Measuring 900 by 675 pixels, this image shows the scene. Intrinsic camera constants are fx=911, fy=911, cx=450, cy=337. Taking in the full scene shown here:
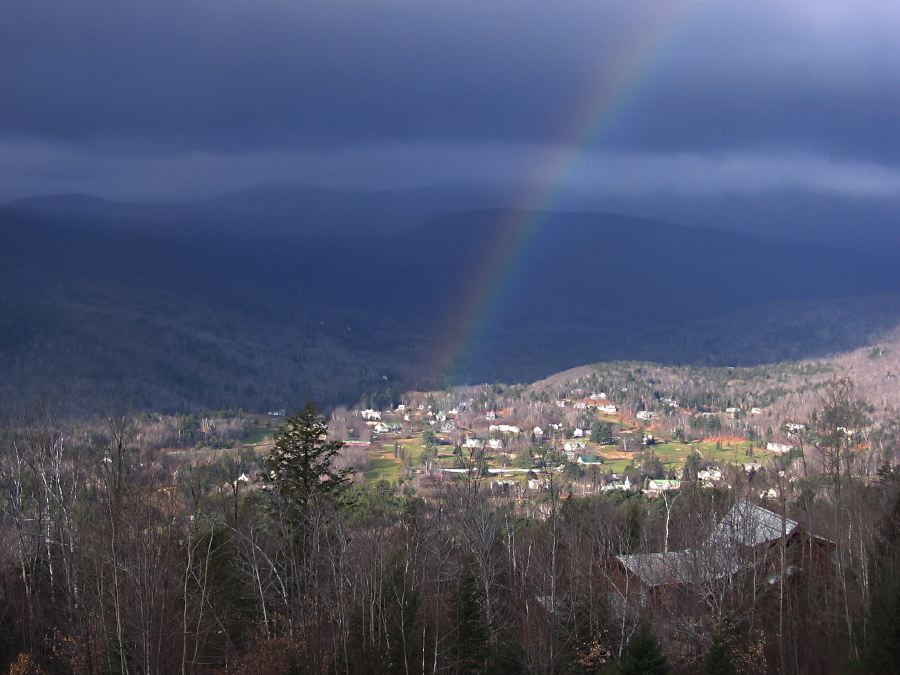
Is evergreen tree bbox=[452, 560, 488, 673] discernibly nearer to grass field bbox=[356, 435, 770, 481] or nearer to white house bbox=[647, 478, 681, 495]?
white house bbox=[647, 478, 681, 495]

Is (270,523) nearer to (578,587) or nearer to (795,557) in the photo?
(578,587)

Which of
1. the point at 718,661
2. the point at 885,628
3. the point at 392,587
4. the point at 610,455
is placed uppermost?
the point at 392,587

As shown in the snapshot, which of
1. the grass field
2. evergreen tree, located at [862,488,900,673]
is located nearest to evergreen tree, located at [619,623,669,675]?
evergreen tree, located at [862,488,900,673]

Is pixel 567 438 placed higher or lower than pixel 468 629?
higher

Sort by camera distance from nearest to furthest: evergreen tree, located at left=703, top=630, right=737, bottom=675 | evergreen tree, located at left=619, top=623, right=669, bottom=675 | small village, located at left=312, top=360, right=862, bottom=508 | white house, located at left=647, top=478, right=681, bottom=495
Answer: evergreen tree, located at left=619, top=623, right=669, bottom=675 → evergreen tree, located at left=703, top=630, right=737, bottom=675 → white house, located at left=647, top=478, right=681, bottom=495 → small village, located at left=312, top=360, right=862, bottom=508

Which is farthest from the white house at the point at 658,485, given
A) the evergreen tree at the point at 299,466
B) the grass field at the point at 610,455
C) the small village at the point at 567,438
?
the evergreen tree at the point at 299,466

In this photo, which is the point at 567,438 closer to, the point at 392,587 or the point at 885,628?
the point at 392,587

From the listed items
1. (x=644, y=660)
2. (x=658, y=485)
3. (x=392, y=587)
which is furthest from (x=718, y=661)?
(x=658, y=485)

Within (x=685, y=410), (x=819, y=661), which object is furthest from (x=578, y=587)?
(x=685, y=410)

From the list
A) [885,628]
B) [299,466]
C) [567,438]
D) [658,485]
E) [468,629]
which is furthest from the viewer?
[567,438]
